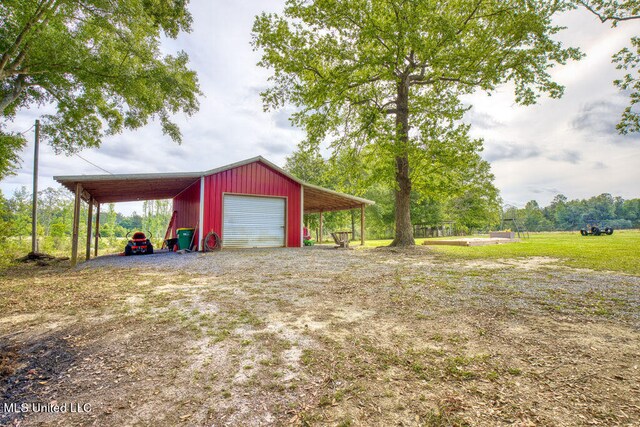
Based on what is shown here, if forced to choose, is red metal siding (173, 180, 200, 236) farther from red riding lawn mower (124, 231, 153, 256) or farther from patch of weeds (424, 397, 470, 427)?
patch of weeds (424, 397, 470, 427)

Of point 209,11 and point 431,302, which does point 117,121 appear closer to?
point 209,11

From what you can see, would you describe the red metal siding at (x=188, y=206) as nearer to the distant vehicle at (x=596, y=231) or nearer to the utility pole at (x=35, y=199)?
the utility pole at (x=35, y=199)

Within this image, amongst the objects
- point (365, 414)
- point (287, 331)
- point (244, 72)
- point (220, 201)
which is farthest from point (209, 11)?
point (365, 414)

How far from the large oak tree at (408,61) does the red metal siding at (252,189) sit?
2618 millimetres

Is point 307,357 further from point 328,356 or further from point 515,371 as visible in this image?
point 515,371

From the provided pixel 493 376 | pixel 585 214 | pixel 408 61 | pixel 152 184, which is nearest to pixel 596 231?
pixel 408 61

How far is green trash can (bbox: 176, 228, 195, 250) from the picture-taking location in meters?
11.9

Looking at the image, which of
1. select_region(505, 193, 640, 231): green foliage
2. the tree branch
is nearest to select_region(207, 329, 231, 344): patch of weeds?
the tree branch

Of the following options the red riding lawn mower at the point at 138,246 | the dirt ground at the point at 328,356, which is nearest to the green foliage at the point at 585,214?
the red riding lawn mower at the point at 138,246

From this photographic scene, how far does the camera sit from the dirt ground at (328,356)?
1.61m

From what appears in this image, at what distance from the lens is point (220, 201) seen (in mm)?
12031

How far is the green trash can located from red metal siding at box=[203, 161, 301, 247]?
938 millimetres

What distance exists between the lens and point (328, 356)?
2256 millimetres

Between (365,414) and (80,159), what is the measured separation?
61.2 feet
